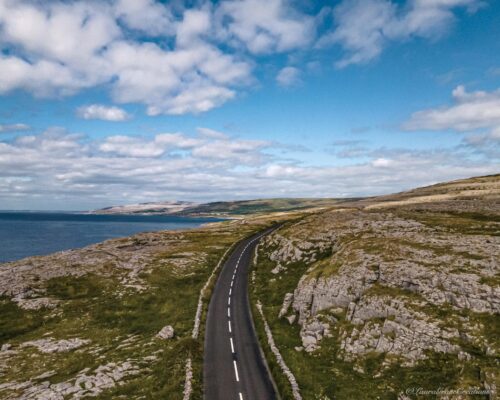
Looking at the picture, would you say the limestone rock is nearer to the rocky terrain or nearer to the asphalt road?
the rocky terrain

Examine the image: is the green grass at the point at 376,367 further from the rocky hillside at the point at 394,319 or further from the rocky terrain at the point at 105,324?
the rocky terrain at the point at 105,324

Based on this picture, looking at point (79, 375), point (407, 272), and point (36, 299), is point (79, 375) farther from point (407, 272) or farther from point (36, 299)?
point (407, 272)

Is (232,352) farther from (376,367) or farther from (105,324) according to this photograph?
(105,324)

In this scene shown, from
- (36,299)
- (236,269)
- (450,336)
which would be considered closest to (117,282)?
(36,299)

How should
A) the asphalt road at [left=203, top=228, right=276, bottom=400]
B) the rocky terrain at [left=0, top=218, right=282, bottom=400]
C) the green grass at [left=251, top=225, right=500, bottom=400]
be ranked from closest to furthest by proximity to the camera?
1. the green grass at [left=251, top=225, right=500, bottom=400]
2. the asphalt road at [left=203, top=228, right=276, bottom=400]
3. the rocky terrain at [left=0, top=218, right=282, bottom=400]

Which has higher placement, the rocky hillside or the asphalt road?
the rocky hillside

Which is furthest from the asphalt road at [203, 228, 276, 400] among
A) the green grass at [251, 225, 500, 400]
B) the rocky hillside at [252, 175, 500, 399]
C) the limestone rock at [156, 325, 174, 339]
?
the limestone rock at [156, 325, 174, 339]
